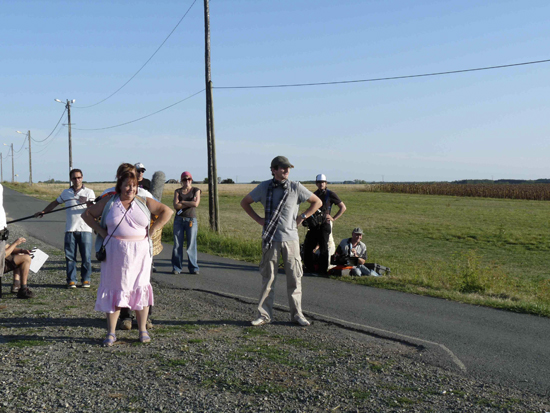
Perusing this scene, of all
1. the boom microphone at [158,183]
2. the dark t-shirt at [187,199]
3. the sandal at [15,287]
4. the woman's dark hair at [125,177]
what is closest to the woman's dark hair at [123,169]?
the woman's dark hair at [125,177]

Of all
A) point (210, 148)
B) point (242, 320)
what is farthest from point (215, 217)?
point (242, 320)

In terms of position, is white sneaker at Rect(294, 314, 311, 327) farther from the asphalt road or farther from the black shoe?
the black shoe

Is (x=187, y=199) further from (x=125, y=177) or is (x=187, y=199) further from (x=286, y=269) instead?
(x=125, y=177)

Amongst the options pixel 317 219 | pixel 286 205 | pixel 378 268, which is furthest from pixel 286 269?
pixel 378 268

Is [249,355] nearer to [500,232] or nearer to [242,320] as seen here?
[242,320]

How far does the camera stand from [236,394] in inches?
173

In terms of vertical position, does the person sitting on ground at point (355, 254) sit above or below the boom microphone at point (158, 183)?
below

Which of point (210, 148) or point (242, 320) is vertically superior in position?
point (210, 148)

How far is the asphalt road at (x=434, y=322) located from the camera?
17.6 feet

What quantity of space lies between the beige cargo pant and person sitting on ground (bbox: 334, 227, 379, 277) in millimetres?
4447

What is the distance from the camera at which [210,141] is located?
1914 centimetres

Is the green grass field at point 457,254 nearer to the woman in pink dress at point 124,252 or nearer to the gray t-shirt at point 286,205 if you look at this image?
the gray t-shirt at point 286,205

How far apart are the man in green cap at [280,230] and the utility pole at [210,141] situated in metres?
12.3

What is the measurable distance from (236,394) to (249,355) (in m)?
1.02
